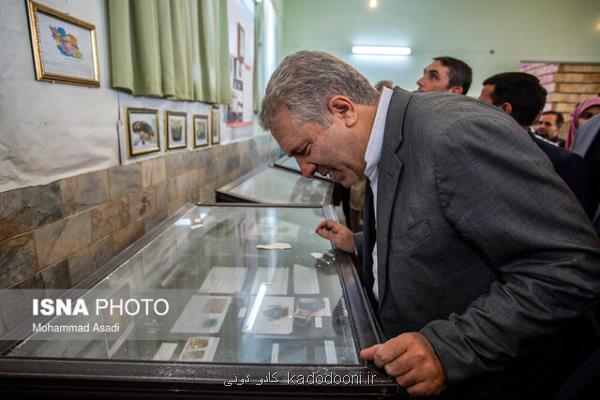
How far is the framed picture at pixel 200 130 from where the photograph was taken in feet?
9.80

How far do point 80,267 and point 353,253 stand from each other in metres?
1.21

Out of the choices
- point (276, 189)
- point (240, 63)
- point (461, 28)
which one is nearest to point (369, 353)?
point (276, 189)

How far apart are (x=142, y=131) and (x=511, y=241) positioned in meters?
1.97

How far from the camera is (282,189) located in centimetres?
339

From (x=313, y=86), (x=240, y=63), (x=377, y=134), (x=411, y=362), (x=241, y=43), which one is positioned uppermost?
(x=241, y=43)

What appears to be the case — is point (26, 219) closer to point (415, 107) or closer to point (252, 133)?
point (415, 107)

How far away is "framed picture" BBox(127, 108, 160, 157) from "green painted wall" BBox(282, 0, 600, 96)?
6226 mm

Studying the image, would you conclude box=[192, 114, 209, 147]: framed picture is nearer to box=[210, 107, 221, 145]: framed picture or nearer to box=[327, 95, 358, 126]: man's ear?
box=[210, 107, 221, 145]: framed picture

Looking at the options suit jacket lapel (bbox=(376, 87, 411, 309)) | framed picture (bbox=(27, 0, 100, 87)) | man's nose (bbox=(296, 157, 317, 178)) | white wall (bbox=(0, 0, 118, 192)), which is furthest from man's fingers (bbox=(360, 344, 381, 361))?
framed picture (bbox=(27, 0, 100, 87))

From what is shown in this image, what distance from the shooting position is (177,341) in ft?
3.07

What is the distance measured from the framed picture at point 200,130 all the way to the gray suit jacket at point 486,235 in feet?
7.62

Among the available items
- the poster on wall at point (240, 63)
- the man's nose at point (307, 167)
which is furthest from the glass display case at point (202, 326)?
the poster on wall at point (240, 63)

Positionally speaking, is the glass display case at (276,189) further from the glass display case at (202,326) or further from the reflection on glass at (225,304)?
the glass display case at (202,326)

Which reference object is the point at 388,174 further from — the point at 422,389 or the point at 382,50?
the point at 382,50
